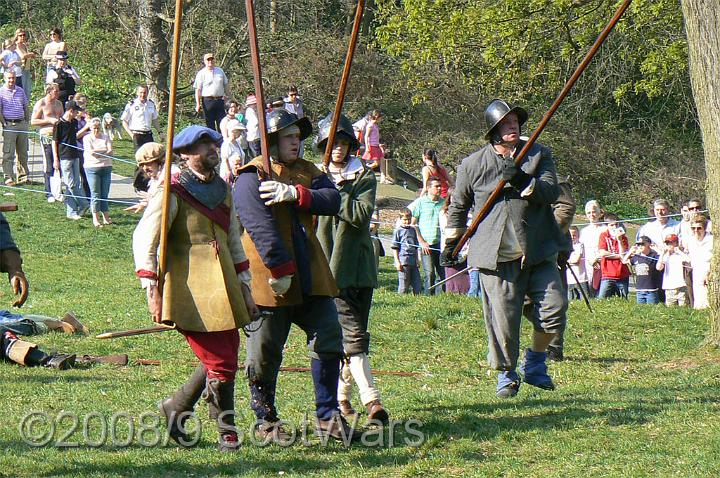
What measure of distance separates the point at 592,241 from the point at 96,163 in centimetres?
825

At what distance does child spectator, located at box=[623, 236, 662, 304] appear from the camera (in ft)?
52.9

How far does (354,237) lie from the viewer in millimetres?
7793

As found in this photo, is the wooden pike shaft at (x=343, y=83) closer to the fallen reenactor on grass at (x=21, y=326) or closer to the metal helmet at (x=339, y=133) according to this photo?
the metal helmet at (x=339, y=133)

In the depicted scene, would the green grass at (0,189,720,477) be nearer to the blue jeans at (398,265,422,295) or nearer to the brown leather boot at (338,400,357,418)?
the brown leather boot at (338,400,357,418)

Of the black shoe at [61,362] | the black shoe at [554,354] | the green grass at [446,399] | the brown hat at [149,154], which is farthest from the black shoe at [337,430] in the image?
the black shoe at [554,354]

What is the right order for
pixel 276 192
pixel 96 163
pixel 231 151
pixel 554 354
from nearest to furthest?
pixel 276 192 → pixel 554 354 → pixel 96 163 → pixel 231 151

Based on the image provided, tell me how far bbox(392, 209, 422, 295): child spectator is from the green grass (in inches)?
76.7

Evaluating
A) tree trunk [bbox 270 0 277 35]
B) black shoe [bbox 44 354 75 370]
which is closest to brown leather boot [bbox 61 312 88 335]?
black shoe [bbox 44 354 75 370]

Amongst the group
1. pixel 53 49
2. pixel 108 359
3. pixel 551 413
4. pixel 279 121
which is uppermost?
pixel 53 49

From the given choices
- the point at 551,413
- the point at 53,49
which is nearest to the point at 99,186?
the point at 53,49

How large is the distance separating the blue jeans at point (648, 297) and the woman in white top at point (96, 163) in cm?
895

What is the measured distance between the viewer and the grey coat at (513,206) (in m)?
8.15

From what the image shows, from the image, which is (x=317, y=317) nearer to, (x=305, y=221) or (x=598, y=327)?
(x=305, y=221)

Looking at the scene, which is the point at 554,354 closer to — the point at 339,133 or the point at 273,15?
the point at 339,133
